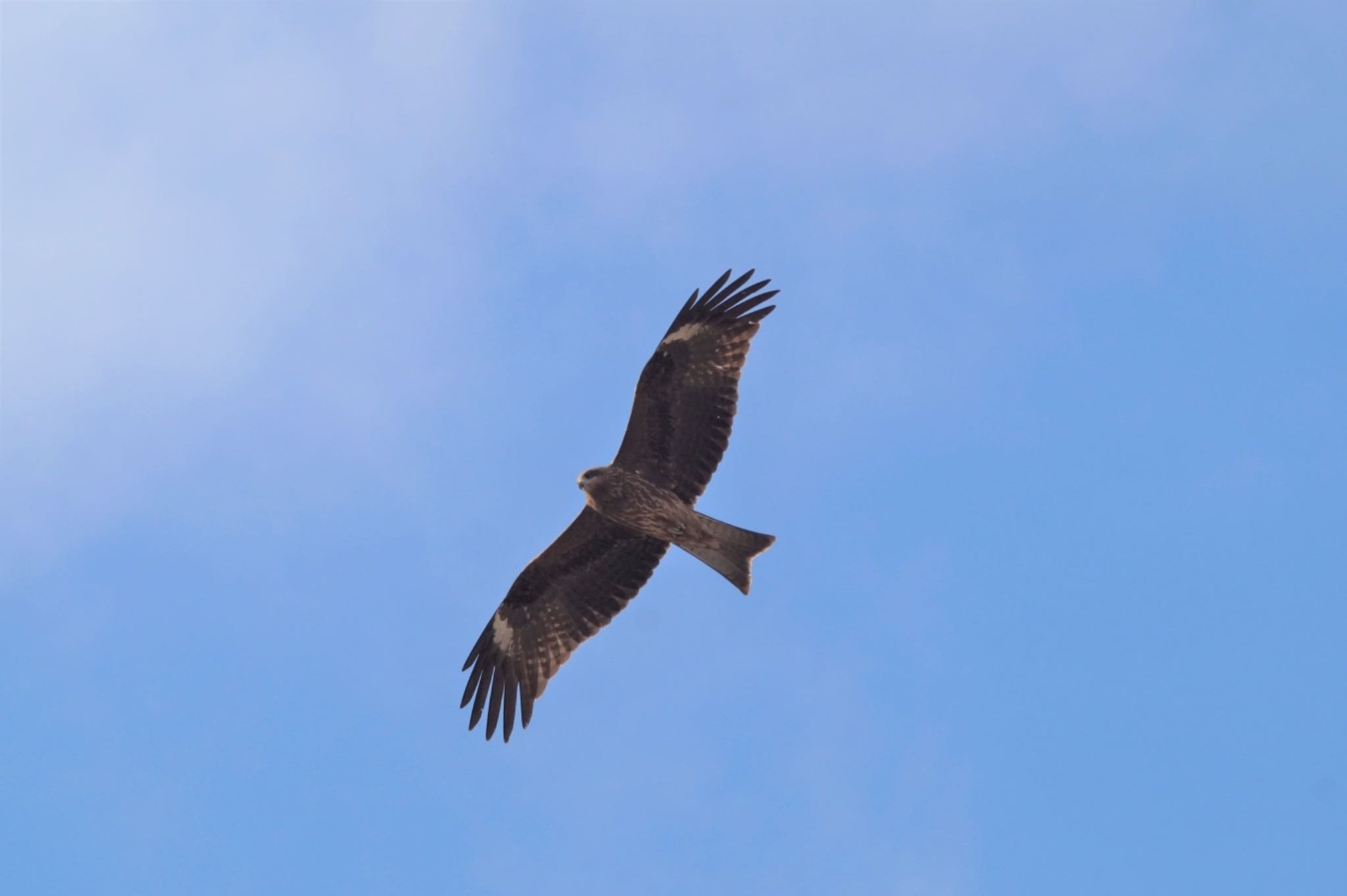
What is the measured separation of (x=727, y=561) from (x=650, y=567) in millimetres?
1102

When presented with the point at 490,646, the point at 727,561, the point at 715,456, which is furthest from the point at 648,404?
the point at 490,646

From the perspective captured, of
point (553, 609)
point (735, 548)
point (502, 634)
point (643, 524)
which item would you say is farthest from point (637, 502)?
point (502, 634)

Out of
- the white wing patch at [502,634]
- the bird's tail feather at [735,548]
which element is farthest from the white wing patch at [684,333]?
the white wing patch at [502,634]

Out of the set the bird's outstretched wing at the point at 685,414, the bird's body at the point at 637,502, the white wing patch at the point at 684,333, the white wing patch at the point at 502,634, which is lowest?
the white wing patch at the point at 502,634

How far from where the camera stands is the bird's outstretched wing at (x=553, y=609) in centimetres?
1279

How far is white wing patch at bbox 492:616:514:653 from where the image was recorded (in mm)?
13102

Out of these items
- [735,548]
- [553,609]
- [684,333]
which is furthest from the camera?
[553,609]

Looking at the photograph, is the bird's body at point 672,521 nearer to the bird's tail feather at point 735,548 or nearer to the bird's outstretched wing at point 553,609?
the bird's tail feather at point 735,548

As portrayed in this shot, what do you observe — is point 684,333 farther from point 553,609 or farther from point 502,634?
point 502,634

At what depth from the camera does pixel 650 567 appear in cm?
1283

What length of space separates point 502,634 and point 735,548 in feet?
9.23

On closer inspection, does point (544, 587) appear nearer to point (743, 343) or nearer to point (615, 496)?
point (615, 496)

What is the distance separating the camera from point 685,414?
12297 mm

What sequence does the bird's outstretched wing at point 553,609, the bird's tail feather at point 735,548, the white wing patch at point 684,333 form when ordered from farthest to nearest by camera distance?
the bird's outstretched wing at point 553,609 < the white wing patch at point 684,333 < the bird's tail feather at point 735,548
